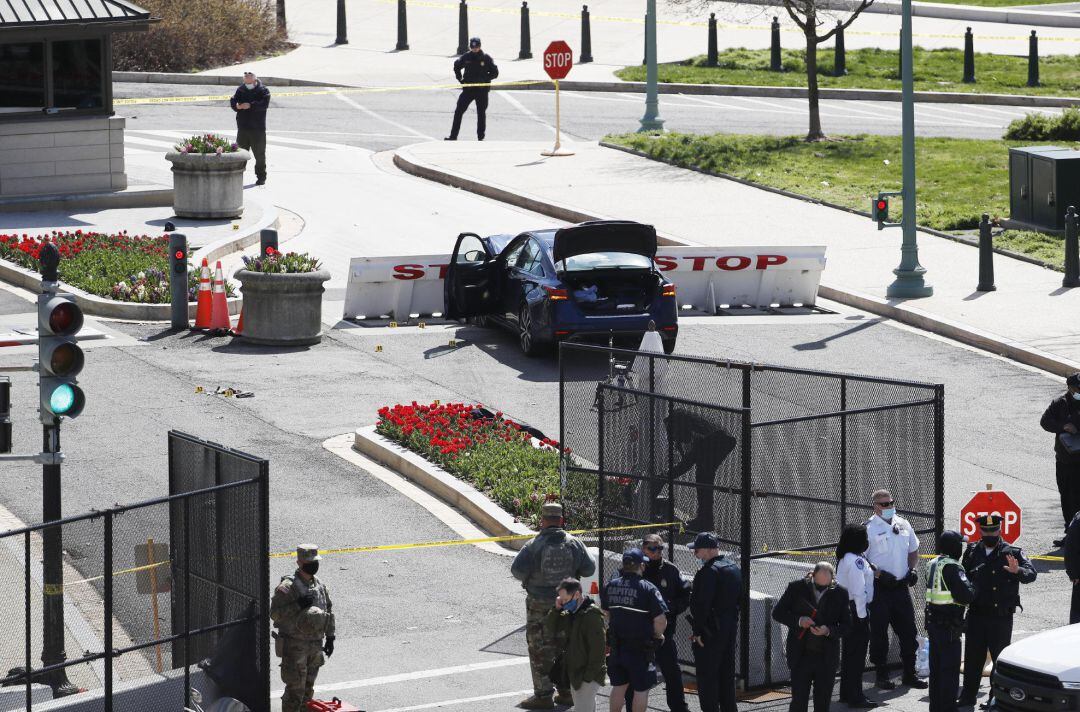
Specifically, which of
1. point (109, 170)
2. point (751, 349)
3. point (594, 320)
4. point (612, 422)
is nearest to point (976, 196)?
point (751, 349)

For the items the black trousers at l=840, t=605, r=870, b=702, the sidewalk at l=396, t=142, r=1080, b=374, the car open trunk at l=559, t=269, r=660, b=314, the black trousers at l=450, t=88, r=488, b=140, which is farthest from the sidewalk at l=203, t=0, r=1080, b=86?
the black trousers at l=840, t=605, r=870, b=702

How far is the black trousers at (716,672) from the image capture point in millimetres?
11875

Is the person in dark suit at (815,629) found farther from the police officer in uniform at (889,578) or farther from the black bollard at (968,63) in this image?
the black bollard at (968,63)

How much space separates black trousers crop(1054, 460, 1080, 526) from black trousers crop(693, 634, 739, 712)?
4.95 meters

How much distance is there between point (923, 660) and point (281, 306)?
1031cm

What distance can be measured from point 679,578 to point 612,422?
2.09 metres

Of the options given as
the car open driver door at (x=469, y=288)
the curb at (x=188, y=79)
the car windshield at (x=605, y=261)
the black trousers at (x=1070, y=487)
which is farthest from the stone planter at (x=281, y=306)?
the curb at (x=188, y=79)

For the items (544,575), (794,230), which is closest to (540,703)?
(544,575)

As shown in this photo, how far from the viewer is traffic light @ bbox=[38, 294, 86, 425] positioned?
1184cm

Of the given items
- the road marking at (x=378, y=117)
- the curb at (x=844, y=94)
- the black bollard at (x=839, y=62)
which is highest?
the black bollard at (x=839, y=62)

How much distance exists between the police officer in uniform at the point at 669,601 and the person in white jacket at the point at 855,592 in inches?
42.8

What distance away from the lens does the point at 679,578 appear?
39.6ft

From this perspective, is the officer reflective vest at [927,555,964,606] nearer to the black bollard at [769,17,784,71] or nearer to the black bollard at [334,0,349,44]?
the black bollard at [769,17,784,71]

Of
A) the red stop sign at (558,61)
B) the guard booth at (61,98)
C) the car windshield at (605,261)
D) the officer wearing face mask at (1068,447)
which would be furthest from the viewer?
the red stop sign at (558,61)
